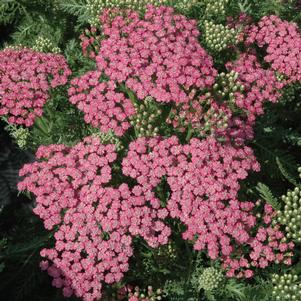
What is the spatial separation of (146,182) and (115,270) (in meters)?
0.79

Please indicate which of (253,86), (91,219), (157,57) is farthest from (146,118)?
(253,86)

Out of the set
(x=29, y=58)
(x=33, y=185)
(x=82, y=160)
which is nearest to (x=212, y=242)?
(x=82, y=160)

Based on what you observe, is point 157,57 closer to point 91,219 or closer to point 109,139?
point 109,139

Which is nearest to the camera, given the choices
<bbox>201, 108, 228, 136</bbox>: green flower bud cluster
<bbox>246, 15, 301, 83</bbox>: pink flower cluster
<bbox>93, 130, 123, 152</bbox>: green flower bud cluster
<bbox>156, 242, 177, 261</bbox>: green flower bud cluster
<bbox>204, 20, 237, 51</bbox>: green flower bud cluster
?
<bbox>201, 108, 228, 136</bbox>: green flower bud cluster

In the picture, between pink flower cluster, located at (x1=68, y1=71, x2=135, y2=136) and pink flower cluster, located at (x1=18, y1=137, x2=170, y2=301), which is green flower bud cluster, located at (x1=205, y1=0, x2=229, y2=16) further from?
pink flower cluster, located at (x1=18, y1=137, x2=170, y2=301)

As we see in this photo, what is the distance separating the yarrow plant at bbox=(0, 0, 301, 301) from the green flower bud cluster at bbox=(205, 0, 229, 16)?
17 mm

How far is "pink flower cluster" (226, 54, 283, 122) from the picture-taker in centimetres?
466

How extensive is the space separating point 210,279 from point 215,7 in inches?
119

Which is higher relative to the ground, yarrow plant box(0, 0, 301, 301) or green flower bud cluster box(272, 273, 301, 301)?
yarrow plant box(0, 0, 301, 301)

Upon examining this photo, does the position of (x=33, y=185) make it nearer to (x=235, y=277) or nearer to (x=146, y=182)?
(x=146, y=182)

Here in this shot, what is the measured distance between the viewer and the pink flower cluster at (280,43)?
500cm

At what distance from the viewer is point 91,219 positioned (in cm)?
388

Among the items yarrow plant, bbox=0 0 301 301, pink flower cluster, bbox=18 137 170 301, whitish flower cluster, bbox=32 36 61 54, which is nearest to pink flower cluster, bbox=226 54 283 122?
A: yarrow plant, bbox=0 0 301 301

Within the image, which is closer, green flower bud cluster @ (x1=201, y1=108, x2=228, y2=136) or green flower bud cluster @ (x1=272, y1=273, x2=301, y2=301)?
green flower bud cluster @ (x1=272, y1=273, x2=301, y2=301)
